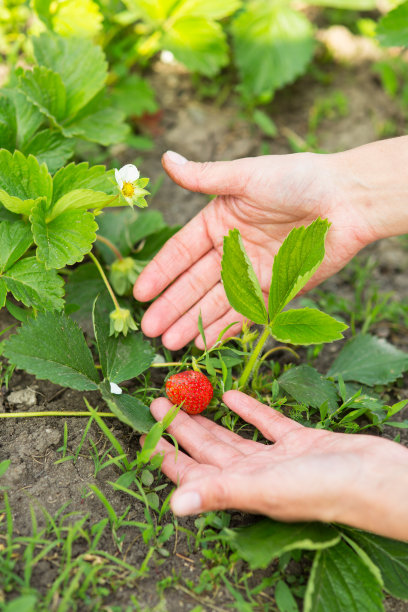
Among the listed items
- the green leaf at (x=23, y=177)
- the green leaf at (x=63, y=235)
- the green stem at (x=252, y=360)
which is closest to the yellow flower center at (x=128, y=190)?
→ the green leaf at (x=63, y=235)

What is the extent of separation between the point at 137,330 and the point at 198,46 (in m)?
1.68

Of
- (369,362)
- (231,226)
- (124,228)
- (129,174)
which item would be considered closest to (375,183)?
(231,226)

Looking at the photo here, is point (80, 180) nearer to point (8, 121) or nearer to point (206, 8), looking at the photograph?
point (8, 121)

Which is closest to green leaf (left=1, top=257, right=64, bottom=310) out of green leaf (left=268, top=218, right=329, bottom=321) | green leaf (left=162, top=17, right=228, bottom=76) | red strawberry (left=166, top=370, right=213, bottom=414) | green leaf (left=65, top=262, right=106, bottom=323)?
green leaf (left=65, top=262, right=106, bottom=323)

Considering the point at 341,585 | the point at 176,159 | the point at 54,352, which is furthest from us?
the point at 176,159

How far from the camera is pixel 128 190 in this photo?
1.75 meters

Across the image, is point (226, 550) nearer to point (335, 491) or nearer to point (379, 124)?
point (335, 491)

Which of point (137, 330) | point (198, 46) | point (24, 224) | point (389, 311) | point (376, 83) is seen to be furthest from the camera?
point (376, 83)

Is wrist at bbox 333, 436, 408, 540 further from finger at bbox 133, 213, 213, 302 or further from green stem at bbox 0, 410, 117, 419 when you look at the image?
finger at bbox 133, 213, 213, 302

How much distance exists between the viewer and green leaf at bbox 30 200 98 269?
1.72 m

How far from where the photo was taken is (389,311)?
7.88 ft

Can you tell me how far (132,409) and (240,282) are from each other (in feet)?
1.70

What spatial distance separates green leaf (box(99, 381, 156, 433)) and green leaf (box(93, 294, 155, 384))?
0.07 meters

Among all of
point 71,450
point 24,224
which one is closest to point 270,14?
point 24,224
